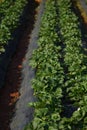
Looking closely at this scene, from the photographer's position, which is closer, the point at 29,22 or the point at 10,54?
the point at 10,54

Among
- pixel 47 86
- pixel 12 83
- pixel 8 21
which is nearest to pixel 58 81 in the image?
pixel 47 86

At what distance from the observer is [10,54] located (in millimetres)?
18266

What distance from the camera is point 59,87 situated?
1152 cm

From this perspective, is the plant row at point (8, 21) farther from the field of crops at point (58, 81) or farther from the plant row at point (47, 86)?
the plant row at point (47, 86)

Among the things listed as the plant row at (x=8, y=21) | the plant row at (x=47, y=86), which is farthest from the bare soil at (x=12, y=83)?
the plant row at (x=47, y=86)

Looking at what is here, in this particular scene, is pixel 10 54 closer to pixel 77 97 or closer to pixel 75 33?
pixel 75 33

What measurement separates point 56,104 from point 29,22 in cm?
1579

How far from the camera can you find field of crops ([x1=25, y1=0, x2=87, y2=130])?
916 cm

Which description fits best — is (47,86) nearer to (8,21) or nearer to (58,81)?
(58,81)

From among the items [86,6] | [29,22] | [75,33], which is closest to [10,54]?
[75,33]

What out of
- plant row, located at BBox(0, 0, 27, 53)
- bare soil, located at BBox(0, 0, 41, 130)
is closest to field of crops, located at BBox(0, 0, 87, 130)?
plant row, located at BBox(0, 0, 27, 53)

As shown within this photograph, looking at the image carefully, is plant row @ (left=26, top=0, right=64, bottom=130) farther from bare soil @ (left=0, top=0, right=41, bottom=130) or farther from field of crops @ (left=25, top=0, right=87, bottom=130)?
bare soil @ (left=0, top=0, right=41, bottom=130)

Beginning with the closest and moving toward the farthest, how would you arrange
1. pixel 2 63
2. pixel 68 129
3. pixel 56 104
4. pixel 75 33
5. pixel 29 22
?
1. pixel 68 129
2. pixel 56 104
3. pixel 2 63
4. pixel 75 33
5. pixel 29 22

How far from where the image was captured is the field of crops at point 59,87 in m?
9.16
